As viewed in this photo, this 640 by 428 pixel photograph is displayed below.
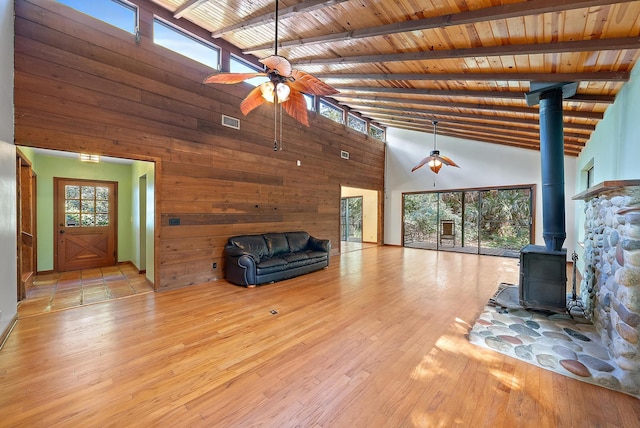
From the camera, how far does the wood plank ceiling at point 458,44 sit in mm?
2357

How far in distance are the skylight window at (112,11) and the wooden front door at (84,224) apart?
3.65m

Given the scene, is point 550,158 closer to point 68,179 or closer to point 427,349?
point 427,349

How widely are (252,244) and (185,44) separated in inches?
146

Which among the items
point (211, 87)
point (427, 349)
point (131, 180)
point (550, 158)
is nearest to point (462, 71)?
point (550, 158)

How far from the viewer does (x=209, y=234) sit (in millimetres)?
4793

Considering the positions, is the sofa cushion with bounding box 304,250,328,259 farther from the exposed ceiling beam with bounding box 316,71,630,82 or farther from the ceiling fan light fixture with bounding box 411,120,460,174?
the exposed ceiling beam with bounding box 316,71,630,82

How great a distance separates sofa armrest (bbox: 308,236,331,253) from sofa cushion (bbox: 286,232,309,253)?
13 cm

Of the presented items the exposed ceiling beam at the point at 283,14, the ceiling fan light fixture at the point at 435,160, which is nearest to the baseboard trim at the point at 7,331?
the exposed ceiling beam at the point at 283,14

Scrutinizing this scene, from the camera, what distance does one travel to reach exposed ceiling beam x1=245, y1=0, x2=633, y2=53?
2.08 m

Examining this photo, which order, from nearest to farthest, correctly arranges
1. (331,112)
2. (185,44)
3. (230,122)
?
(185,44)
(230,122)
(331,112)

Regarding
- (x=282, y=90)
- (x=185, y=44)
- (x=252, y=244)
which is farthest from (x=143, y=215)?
(x=282, y=90)

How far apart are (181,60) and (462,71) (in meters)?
4.42

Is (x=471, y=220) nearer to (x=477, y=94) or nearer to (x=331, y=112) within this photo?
(x=477, y=94)

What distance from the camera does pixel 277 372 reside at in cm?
216
